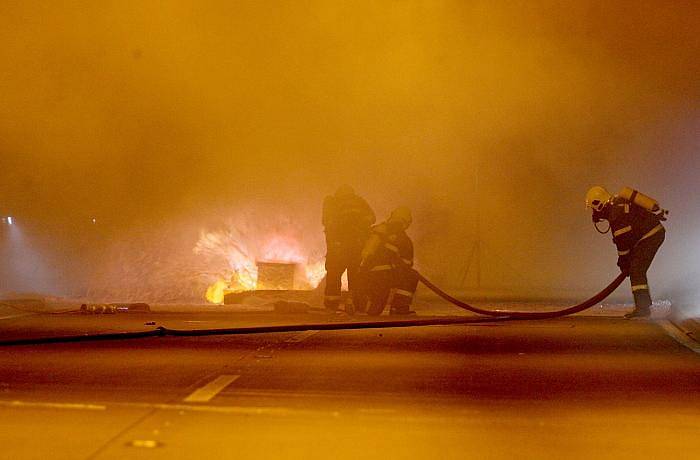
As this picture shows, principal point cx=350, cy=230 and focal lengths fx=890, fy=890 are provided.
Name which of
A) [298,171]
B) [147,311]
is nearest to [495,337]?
[147,311]

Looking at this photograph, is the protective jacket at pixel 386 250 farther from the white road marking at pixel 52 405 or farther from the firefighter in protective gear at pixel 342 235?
the white road marking at pixel 52 405

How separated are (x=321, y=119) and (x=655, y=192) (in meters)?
7.16

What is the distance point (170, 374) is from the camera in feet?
22.0

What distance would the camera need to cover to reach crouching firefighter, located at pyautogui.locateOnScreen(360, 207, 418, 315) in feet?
40.8

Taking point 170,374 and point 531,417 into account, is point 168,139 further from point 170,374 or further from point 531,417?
point 531,417

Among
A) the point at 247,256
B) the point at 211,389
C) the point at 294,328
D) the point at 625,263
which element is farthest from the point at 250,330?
the point at 247,256

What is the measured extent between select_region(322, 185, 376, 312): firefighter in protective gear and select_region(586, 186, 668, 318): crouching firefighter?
11.3ft

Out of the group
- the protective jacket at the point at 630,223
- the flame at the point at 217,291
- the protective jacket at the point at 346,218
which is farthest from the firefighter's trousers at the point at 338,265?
the protective jacket at the point at 630,223

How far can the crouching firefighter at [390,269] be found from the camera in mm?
12438

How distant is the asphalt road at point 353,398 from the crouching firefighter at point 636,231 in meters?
2.36

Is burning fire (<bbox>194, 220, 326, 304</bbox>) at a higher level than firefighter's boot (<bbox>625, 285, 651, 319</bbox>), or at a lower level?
higher

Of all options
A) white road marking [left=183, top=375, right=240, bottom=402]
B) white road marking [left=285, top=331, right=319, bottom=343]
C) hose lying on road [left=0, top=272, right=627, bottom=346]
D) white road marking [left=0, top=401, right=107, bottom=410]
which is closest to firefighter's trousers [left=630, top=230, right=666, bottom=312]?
hose lying on road [left=0, top=272, right=627, bottom=346]

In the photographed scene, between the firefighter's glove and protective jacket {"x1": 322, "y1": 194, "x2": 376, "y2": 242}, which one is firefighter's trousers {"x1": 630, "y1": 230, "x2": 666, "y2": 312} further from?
protective jacket {"x1": 322, "y1": 194, "x2": 376, "y2": 242}

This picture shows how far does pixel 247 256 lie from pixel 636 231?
7.80 metres
